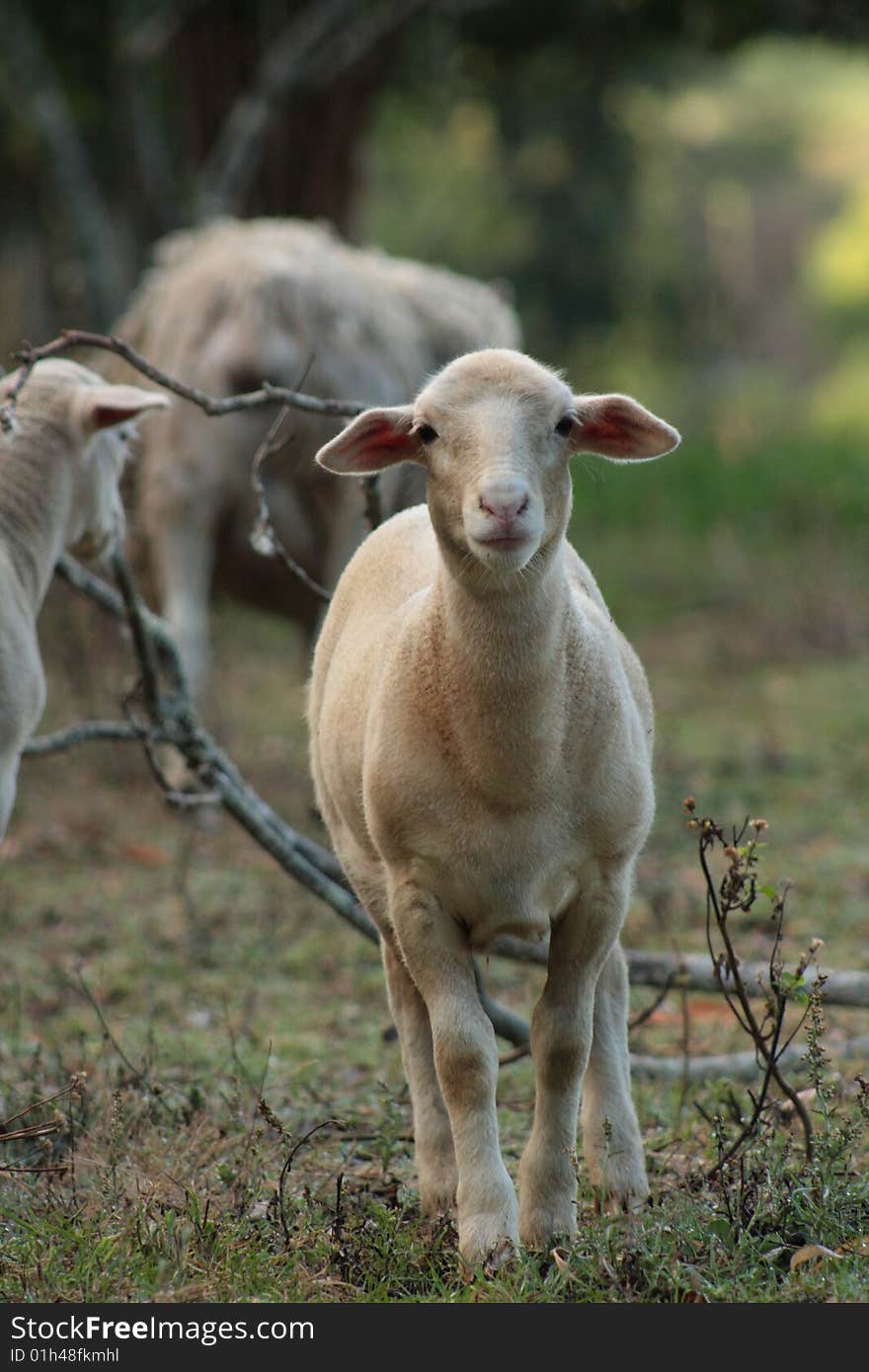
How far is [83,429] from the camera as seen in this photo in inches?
207

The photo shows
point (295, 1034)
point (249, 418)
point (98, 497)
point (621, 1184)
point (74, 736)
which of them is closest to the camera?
point (621, 1184)

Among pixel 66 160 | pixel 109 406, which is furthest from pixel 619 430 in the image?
pixel 66 160

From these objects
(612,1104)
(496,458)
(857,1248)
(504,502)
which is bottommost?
(857,1248)

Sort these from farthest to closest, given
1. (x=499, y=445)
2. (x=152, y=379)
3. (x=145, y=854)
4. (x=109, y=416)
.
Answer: (x=145, y=854) < (x=109, y=416) < (x=152, y=379) < (x=499, y=445)

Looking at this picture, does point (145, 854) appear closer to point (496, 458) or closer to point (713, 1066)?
point (713, 1066)

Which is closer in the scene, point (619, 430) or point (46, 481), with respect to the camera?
point (619, 430)

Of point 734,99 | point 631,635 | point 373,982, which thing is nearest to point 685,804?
point 373,982

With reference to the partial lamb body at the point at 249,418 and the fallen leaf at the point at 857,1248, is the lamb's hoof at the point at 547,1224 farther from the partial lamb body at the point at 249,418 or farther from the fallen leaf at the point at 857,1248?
the partial lamb body at the point at 249,418

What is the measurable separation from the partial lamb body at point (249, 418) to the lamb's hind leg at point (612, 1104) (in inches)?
157

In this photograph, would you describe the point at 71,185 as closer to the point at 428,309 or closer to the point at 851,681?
the point at 428,309

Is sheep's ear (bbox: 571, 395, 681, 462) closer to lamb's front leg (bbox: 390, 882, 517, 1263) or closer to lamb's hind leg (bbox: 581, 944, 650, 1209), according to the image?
lamb's front leg (bbox: 390, 882, 517, 1263)

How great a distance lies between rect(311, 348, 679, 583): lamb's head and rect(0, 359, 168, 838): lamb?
1355 millimetres

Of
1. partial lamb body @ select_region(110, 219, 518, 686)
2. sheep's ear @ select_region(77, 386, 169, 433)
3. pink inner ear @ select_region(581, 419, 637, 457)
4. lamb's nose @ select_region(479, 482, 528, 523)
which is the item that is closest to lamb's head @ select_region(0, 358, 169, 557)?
sheep's ear @ select_region(77, 386, 169, 433)

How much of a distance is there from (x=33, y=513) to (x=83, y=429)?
27 cm
